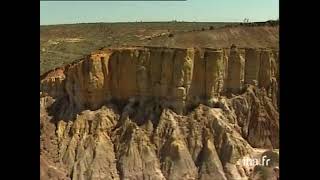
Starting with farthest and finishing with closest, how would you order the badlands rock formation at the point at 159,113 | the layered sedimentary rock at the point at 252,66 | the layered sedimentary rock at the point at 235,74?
the layered sedimentary rock at the point at 252,66
the layered sedimentary rock at the point at 235,74
the badlands rock formation at the point at 159,113

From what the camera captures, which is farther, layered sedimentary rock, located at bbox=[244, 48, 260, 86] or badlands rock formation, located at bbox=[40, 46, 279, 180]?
layered sedimentary rock, located at bbox=[244, 48, 260, 86]

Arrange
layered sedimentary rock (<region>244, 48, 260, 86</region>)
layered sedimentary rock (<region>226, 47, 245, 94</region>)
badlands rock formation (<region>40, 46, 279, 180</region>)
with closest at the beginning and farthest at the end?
badlands rock formation (<region>40, 46, 279, 180</region>) → layered sedimentary rock (<region>226, 47, 245, 94</region>) → layered sedimentary rock (<region>244, 48, 260, 86</region>)

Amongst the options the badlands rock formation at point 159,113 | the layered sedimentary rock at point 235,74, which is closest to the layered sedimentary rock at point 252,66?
the badlands rock formation at point 159,113

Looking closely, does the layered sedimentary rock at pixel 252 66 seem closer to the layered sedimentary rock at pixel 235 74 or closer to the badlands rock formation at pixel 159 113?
the badlands rock formation at pixel 159 113

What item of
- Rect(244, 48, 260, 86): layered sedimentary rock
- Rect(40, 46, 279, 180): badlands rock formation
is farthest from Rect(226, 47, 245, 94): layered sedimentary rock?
Rect(244, 48, 260, 86): layered sedimentary rock

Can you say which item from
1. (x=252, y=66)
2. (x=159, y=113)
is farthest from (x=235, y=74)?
(x=159, y=113)

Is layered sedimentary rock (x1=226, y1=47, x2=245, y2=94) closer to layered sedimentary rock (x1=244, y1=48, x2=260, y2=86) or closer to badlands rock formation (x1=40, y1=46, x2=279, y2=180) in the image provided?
badlands rock formation (x1=40, y1=46, x2=279, y2=180)

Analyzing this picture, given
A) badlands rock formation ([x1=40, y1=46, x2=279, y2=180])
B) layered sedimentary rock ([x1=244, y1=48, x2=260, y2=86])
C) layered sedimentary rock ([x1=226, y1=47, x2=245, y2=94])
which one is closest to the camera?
badlands rock formation ([x1=40, y1=46, x2=279, y2=180])
